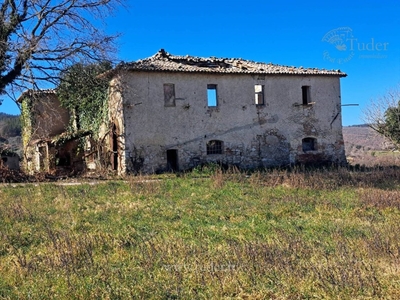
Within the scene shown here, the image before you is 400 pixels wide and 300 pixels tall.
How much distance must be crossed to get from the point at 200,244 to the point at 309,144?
15.8m

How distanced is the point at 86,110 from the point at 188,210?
12.8 meters

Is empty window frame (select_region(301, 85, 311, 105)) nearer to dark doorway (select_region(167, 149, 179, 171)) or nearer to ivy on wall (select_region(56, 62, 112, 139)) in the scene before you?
dark doorway (select_region(167, 149, 179, 171))

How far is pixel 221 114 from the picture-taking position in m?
18.4

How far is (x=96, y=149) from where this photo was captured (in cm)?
1875

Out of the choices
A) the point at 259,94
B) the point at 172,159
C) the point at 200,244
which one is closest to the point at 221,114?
the point at 259,94

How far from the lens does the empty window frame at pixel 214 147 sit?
18344 millimetres

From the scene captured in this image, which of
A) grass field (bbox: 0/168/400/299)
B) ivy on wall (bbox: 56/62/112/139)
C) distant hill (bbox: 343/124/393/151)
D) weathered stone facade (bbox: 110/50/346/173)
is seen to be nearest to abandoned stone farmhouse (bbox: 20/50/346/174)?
weathered stone facade (bbox: 110/50/346/173)

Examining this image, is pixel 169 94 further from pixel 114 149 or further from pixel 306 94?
pixel 306 94

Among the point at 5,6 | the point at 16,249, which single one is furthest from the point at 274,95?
the point at 16,249

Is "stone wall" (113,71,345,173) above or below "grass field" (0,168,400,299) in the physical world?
above

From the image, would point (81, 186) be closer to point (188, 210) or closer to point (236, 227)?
point (188, 210)

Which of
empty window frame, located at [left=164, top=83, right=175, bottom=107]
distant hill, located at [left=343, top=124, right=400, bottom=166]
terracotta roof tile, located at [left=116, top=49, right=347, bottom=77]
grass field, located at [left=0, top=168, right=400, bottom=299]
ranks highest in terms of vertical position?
terracotta roof tile, located at [left=116, top=49, right=347, bottom=77]

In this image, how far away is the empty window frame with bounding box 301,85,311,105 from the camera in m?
20.4

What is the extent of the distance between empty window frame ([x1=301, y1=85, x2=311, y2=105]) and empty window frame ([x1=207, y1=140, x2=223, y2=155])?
18.0ft
